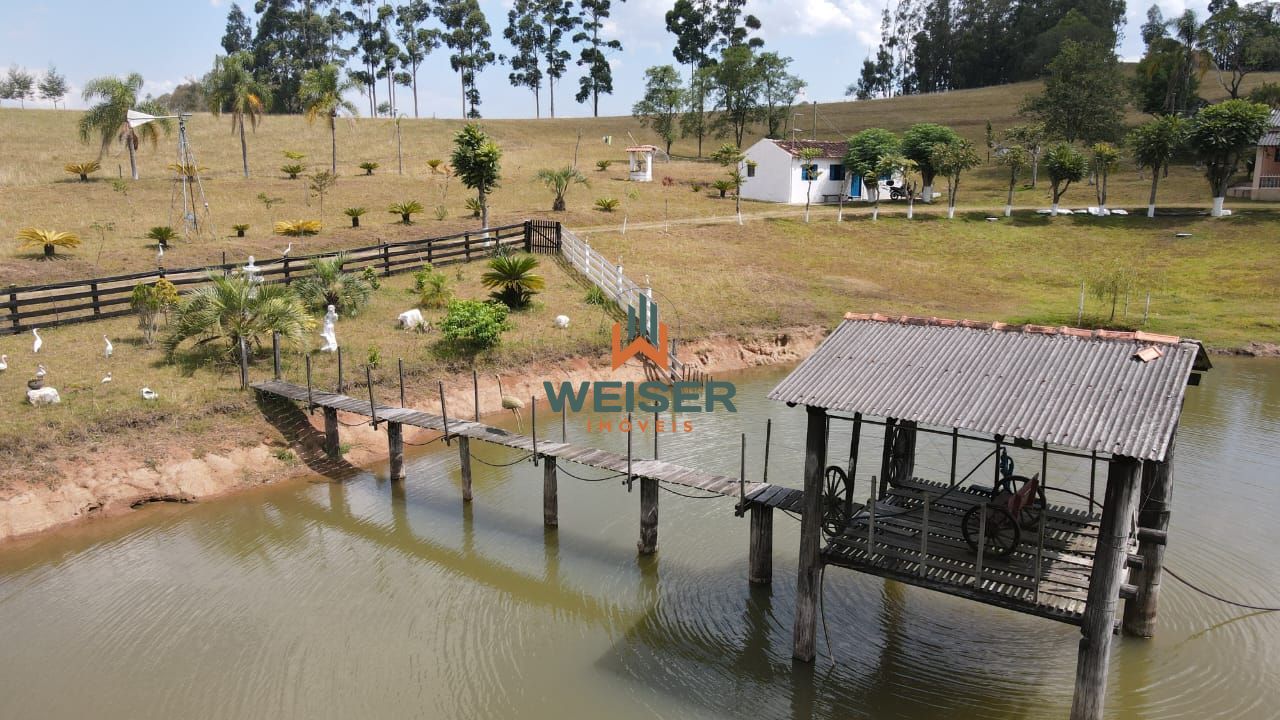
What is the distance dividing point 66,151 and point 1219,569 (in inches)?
2425

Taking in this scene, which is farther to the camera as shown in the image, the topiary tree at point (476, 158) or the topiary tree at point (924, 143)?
the topiary tree at point (924, 143)

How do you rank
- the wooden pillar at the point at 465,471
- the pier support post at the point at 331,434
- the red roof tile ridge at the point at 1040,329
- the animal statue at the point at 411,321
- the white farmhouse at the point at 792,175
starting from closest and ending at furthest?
the red roof tile ridge at the point at 1040,329 → the wooden pillar at the point at 465,471 → the pier support post at the point at 331,434 → the animal statue at the point at 411,321 → the white farmhouse at the point at 792,175

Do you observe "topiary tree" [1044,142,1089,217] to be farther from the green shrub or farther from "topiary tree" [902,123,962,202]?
the green shrub

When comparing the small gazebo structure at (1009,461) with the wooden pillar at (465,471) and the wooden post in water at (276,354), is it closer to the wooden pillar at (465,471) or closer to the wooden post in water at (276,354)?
the wooden pillar at (465,471)

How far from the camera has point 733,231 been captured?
4388 cm

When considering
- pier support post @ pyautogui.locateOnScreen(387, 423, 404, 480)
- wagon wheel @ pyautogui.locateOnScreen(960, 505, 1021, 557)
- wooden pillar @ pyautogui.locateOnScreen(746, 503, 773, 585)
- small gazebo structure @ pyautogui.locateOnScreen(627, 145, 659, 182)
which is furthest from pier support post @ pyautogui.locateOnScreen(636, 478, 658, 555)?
small gazebo structure @ pyautogui.locateOnScreen(627, 145, 659, 182)

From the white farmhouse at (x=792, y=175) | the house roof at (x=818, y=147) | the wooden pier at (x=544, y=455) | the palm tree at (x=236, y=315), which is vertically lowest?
the wooden pier at (x=544, y=455)

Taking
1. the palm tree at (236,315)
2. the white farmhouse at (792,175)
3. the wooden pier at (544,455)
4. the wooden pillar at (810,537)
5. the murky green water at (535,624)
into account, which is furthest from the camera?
the white farmhouse at (792,175)

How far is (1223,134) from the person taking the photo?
45.2m

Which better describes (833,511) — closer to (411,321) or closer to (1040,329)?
(1040,329)

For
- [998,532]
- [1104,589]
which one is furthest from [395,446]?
[1104,589]

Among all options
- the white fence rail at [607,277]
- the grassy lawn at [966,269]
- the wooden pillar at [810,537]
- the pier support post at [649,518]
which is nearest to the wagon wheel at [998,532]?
the wooden pillar at [810,537]

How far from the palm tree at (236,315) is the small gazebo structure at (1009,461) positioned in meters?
13.7

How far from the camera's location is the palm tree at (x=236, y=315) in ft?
68.8
